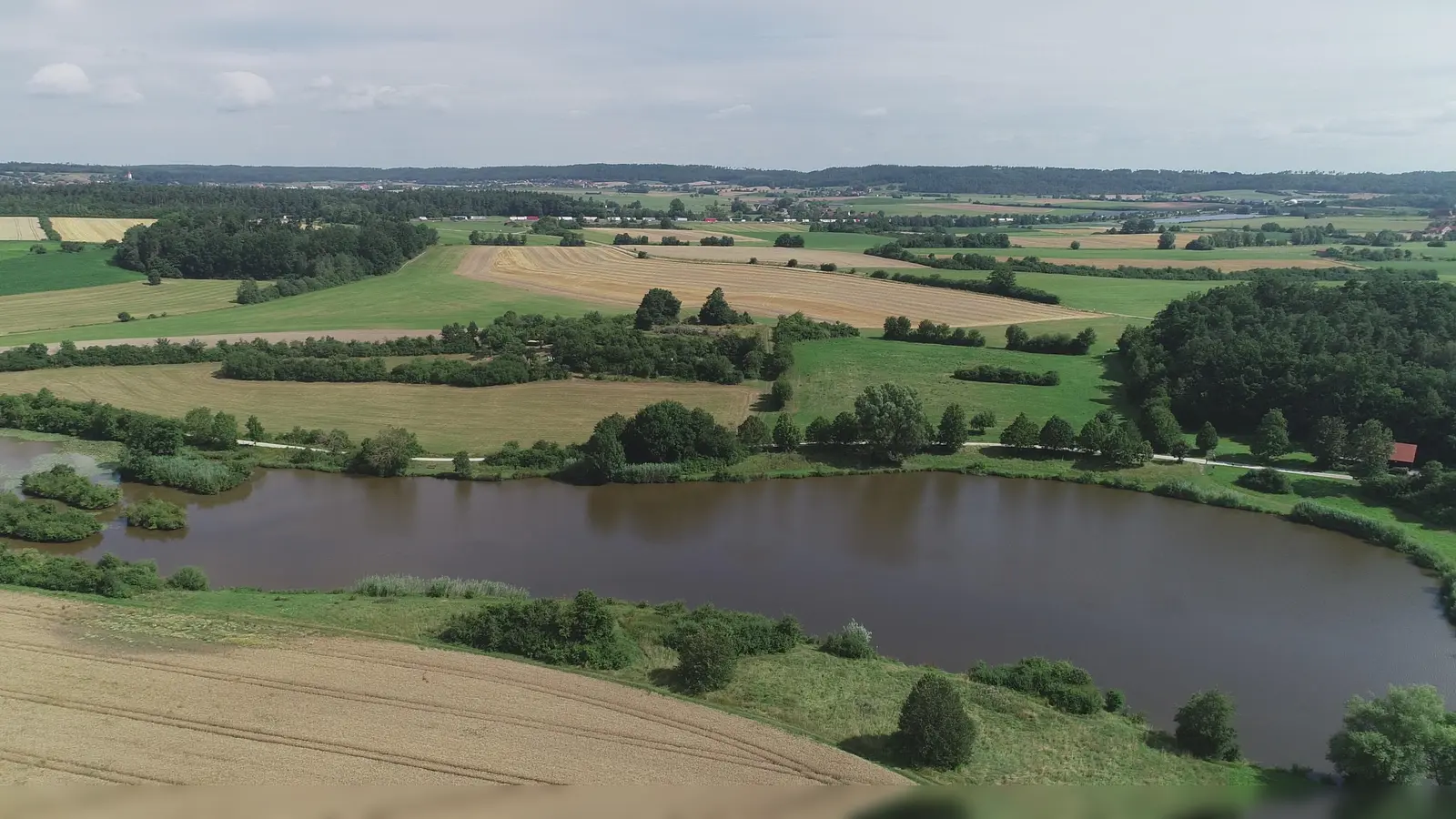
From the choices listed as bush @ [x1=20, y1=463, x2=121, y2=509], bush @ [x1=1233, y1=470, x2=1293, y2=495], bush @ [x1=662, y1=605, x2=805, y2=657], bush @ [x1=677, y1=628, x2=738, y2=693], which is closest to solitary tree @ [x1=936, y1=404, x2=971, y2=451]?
bush @ [x1=1233, y1=470, x2=1293, y2=495]

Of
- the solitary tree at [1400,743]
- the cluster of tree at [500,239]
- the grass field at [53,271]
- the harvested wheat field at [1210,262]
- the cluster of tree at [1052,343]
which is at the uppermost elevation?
the cluster of tree at [500,239]

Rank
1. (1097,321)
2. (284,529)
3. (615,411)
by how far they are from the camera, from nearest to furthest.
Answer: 1. (284,529)
2. (615,411)
3. (1097,321)

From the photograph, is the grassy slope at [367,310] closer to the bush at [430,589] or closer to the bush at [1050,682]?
the bush at [430,589]

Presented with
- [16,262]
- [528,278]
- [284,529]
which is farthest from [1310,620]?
[16,262]

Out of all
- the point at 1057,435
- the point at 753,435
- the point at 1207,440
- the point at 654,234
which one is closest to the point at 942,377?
the point at 1057,435

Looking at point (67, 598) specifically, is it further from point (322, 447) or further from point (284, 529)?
point (322, 447)

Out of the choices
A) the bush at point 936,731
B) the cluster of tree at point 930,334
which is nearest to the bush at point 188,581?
the bush at point 936,731

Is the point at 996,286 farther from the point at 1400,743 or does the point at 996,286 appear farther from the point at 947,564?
the point at 1400,743
